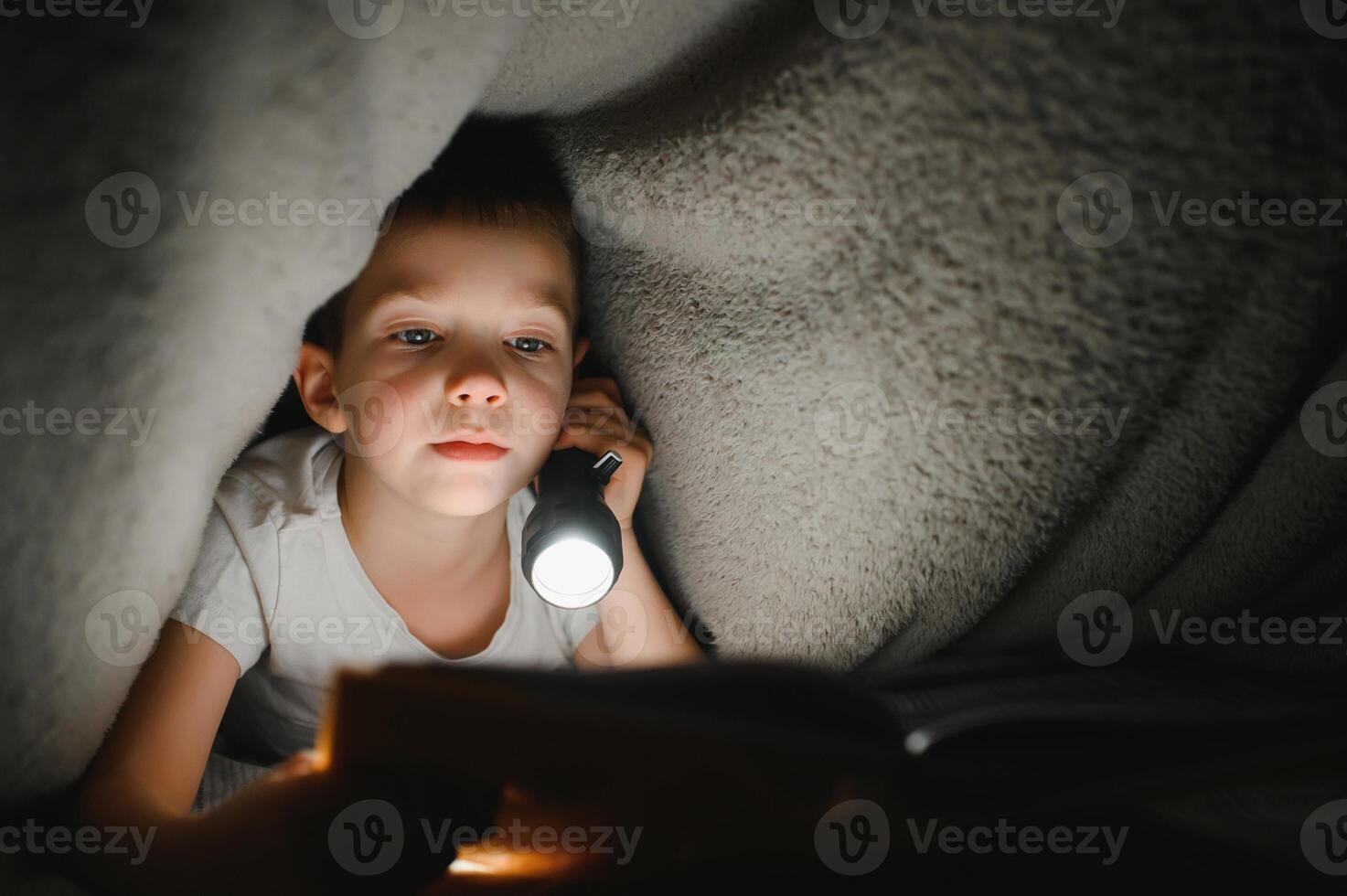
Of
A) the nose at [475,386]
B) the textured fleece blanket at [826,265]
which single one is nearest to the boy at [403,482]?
the nose at [475,386]

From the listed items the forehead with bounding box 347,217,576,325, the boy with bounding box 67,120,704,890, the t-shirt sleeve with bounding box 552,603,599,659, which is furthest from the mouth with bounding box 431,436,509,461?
the t-shirt sleeve with bounding box 552,603,599,659

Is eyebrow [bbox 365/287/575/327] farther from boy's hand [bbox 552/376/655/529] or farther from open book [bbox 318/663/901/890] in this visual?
open book [bbox 318/663/901/890]

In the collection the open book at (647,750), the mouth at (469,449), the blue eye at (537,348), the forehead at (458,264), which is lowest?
the open book at (647,750)

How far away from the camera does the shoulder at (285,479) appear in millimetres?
712

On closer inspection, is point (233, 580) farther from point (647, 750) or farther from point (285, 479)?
point (647, 750)

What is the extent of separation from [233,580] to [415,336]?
27 centimetres

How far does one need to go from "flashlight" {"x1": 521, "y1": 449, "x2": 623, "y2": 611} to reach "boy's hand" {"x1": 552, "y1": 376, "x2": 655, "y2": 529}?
3 cm

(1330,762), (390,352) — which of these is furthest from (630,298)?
(1330,762)

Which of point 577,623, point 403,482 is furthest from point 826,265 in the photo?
point 577,623

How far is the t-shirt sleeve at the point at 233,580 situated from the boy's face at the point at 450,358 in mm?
143

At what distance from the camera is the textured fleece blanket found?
13.2 inches

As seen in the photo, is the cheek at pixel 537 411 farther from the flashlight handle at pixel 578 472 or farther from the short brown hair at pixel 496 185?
the short brown hair at pixel 496 185

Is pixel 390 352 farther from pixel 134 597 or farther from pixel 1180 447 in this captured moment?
pixel 1180 447

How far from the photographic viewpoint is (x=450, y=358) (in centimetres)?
62
